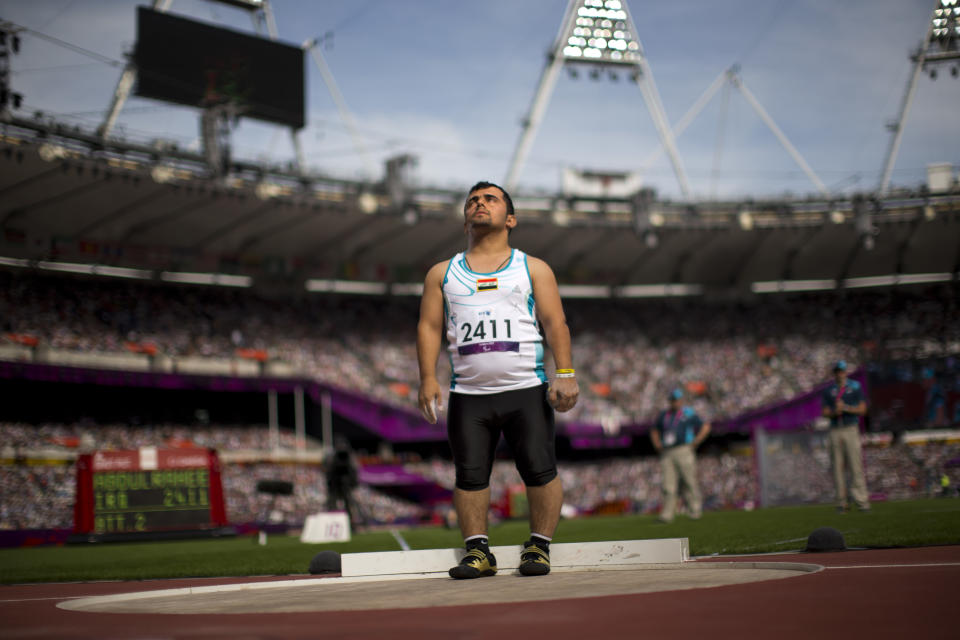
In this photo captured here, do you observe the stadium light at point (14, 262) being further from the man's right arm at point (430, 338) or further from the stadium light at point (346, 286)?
the man's right arm at point (430, 338)

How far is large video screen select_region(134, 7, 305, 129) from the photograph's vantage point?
2966cm

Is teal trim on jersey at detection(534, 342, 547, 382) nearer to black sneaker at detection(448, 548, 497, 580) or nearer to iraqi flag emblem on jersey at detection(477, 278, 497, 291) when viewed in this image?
iraqi flag emblem on jersey at detection(477, 278, 497, 291)

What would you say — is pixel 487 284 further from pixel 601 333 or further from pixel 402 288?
pixel 601 333

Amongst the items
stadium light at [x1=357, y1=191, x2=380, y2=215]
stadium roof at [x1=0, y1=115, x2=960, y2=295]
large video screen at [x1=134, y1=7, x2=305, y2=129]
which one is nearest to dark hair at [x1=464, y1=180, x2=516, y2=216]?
stadium roof at [x1=0, y1=115, x2=960, y2=295]

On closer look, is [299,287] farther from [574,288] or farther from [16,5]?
[16,5]

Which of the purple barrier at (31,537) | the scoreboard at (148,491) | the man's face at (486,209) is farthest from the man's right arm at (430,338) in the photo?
the purple barrier at (31,537)

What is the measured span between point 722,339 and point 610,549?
122 feet

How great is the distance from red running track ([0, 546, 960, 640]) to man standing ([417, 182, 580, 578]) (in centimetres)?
146

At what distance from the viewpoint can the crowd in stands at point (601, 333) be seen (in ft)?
102

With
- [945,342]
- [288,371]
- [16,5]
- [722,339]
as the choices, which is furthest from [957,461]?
[16,5]

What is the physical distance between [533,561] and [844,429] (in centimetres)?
866

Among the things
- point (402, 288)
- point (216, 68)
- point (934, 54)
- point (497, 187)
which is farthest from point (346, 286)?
point (497, 187)

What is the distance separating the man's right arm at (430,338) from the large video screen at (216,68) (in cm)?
2760

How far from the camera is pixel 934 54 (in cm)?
1769
